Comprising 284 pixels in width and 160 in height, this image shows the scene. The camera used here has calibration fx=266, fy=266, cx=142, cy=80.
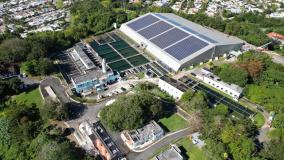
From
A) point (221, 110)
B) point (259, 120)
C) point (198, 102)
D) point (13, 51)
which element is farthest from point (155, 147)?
point (13, 51)

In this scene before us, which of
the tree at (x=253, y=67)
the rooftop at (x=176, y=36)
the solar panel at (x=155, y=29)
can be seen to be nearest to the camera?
the tree at (x=253, y=67)

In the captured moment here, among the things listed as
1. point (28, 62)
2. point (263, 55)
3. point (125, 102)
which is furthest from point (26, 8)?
point (263, 55)

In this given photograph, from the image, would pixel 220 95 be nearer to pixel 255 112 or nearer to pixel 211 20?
pixel 255 112

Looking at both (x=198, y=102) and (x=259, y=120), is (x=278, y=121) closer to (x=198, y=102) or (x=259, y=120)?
(x=259, y=120)

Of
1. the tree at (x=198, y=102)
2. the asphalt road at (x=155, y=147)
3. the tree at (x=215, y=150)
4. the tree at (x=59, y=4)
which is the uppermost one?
the tree at (x=198, y=102)

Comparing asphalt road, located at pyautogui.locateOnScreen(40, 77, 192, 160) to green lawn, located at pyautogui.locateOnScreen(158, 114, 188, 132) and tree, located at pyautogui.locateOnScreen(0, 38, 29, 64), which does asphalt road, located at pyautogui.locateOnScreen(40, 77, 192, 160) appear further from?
tree, located at pyautogui.locateOnScreen(0, 38, 29, 64)

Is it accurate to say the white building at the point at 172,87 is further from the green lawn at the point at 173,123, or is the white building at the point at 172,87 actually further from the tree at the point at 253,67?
the tree at the point at 253,67

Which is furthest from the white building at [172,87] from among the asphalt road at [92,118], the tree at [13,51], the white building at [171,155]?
the tree at [13,51]
